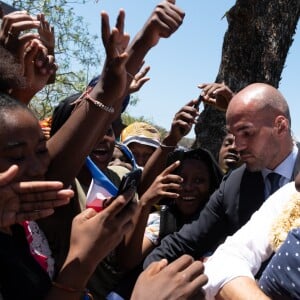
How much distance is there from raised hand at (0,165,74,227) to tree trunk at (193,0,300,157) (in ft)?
12.1

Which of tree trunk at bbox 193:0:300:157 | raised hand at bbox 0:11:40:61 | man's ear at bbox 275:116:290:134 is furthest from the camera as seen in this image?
tree trunk at bbox 193:0:300:157

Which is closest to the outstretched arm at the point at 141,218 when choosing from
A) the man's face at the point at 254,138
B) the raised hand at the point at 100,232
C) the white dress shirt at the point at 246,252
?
the man's face at the point at 254,138

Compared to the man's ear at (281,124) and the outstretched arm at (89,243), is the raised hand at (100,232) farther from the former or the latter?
the man's ear at (281,124)

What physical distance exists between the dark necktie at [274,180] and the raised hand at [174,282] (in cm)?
143

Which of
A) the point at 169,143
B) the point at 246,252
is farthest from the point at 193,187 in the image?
the point at 246,252

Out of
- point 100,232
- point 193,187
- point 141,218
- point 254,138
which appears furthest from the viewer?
point 193,187

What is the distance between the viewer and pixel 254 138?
284cm

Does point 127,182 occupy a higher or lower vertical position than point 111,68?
lower

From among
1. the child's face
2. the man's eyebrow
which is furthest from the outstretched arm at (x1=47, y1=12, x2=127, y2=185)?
the man's eyebrow

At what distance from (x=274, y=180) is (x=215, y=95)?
912 millimetres

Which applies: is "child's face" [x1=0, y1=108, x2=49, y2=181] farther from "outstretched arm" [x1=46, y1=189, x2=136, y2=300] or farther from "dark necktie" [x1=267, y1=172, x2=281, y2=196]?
"dark necktie" [x1=267, y1=172, x2=281, y2=196]

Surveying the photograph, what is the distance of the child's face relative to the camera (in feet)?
5.28

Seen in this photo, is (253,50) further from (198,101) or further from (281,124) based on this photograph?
(281,124)

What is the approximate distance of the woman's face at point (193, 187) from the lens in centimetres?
316
